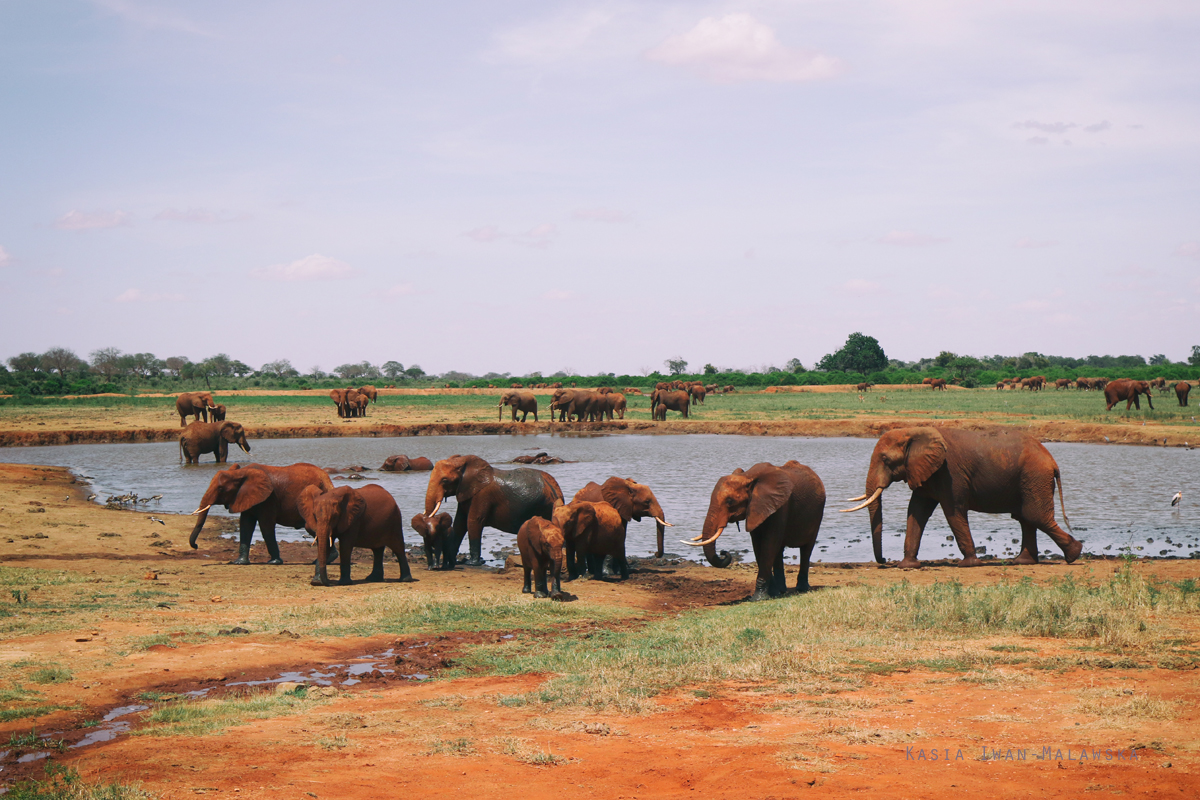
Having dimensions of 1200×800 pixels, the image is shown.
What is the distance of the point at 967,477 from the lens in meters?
16.2

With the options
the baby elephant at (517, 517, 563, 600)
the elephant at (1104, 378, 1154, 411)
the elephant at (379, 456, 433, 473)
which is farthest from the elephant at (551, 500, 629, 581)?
the elephant at (1104, 378, 1154, 411)

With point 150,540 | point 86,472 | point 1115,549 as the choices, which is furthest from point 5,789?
point 86,472

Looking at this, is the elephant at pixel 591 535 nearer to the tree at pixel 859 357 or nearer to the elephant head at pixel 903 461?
the elephant head at pixel 903 461

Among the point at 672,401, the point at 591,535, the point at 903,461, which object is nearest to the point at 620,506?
the point at 591,535

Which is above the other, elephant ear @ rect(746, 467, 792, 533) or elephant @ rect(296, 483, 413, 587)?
elephant ear @ rect(746, 467, 792, 533)

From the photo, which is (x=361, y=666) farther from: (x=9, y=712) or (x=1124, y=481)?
(x=1124, y=481)

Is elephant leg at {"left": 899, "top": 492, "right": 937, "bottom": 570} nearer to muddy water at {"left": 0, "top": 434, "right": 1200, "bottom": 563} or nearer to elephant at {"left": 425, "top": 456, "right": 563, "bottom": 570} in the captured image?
muddy water at {"left": 0, "top": 434, "right": 1200, "bottom": 563}

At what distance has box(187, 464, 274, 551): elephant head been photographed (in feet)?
54.7

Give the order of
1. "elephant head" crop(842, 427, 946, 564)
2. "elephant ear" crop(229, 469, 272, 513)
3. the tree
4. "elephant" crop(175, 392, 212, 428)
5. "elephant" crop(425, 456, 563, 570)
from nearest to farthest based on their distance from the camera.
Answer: "elephant head" crop(842, 427, 946, 564) < "elephant ear" crop(229, 469, 272, 513) < "elephant" crop(425, 456, 563, 570) < "elephant" crop(175, 392, 212, 428) < the tree

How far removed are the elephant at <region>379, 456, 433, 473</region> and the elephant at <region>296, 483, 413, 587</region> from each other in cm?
1652

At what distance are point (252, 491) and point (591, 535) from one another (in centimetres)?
611

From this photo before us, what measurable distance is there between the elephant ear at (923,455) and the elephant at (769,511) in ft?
9.73

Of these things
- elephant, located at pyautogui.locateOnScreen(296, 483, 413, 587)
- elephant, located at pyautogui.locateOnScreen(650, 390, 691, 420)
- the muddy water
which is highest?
elephant, located at pyautogui.locateOnScreen(650, 390, 691, 420)

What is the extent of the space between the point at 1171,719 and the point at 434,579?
37.4 feet
